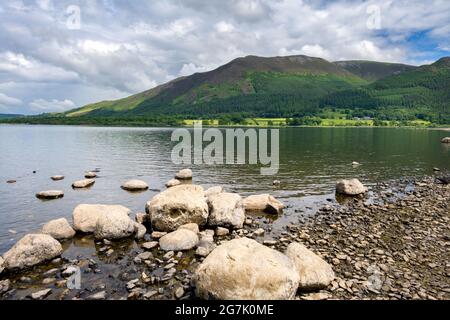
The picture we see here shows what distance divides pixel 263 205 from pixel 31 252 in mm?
17057

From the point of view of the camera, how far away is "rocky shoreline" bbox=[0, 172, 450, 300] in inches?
556

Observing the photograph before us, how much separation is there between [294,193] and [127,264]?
70.2 feet

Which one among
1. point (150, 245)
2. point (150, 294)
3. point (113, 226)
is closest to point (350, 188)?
point (150, 245)

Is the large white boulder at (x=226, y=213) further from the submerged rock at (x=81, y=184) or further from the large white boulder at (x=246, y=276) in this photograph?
the submerged rock at (x=81, y=184)

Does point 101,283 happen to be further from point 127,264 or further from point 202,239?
point 202,239

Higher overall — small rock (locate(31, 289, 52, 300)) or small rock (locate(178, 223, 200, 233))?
small rock (locate(178, 223, 200, 233))

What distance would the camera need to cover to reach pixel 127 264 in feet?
56.4

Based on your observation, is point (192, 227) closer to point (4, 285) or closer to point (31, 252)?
point (31, 252)

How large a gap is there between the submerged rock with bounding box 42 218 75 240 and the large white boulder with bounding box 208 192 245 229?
9188 millimetres

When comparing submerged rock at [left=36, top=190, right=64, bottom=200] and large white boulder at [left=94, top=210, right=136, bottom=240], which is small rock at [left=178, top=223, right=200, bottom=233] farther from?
submerged rock at [left=36, top=190, right=64, bottom=200]

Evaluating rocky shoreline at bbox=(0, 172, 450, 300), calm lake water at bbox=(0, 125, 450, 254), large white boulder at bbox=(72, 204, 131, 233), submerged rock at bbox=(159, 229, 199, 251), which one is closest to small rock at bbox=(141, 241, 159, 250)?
rocky shoreline at bbox=(0, 172, 450, 300)

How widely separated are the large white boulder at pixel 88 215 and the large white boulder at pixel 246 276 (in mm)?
10317
